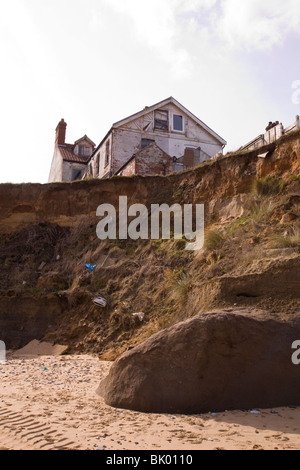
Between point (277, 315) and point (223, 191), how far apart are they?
7287 millimetres

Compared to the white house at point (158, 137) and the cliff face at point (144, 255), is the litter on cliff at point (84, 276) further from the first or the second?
the white house at point (158, 137)

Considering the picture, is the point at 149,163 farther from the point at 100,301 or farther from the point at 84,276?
the point at 100,301

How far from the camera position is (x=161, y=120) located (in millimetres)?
27750

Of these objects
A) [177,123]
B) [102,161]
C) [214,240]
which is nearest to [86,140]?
[102,161]

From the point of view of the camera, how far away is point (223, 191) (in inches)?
533

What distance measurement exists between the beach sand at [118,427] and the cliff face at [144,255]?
7.01 ft

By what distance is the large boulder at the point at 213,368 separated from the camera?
596cm

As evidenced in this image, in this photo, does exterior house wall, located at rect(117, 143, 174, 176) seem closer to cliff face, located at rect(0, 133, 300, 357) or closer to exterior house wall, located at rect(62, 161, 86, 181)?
cliff face, located at rect(0, 133, 300, 357)

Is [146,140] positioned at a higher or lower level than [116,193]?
higher

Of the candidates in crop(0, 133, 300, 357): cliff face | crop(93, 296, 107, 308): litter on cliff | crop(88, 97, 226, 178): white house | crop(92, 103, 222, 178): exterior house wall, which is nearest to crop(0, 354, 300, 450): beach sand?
crop(0, 133, 300, 357): cliff face

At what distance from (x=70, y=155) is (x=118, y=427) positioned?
91.0 feet
